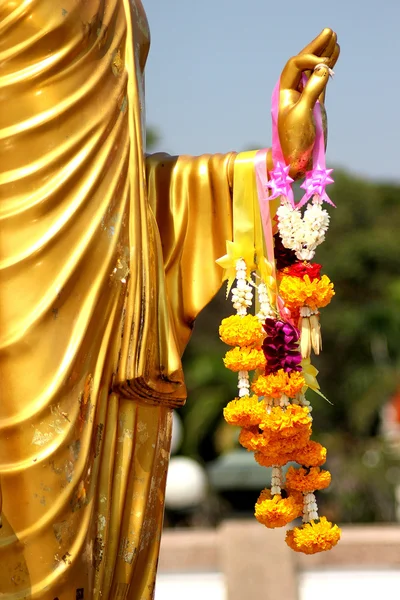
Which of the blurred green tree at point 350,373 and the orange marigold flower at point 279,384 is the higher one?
the blurred green tree at point 350,373

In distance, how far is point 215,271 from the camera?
276cm

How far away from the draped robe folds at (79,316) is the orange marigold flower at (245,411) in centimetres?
13

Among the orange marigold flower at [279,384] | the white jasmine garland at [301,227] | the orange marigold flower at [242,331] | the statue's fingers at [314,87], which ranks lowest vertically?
the orange marigold flower at [279,384]

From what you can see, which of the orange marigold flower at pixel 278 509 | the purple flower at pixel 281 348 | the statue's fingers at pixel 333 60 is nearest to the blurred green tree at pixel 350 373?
the orange marigold flower at pixel 278 509

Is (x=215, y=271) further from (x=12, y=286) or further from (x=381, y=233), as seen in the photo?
(x=381, y=233)

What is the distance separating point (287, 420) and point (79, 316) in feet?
1.94

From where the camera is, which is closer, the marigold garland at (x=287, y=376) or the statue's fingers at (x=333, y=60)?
the marigold garland at (x=287, y=376)

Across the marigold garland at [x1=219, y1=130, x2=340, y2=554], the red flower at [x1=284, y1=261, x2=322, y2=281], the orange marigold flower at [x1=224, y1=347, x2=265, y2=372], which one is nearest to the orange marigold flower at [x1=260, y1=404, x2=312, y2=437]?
the marigold garland at [x1=219, y1=130, x2=340, y2=554]

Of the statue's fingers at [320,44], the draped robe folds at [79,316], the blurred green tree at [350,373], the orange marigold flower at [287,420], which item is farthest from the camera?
the blurred green tree at [350,373]

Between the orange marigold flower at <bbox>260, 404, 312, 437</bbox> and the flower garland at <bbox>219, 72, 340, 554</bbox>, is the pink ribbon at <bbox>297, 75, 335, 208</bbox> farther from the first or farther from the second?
the orange marigold flower at <bbox>260, 404, 312, 437</bbox>

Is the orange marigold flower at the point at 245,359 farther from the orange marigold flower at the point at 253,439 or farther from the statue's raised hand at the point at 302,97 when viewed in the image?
the statue's raised hand at the point at 302,97

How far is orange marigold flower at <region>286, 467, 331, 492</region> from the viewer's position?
2615 mm

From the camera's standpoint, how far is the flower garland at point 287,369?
2570mm

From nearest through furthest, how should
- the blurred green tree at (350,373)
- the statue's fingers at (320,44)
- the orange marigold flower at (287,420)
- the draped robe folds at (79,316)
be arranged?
the draped robe folds at (79,316), the orange marigold flower at (287,420), the statue's fingers at (320,44), the blurred green tree at (350,373)
